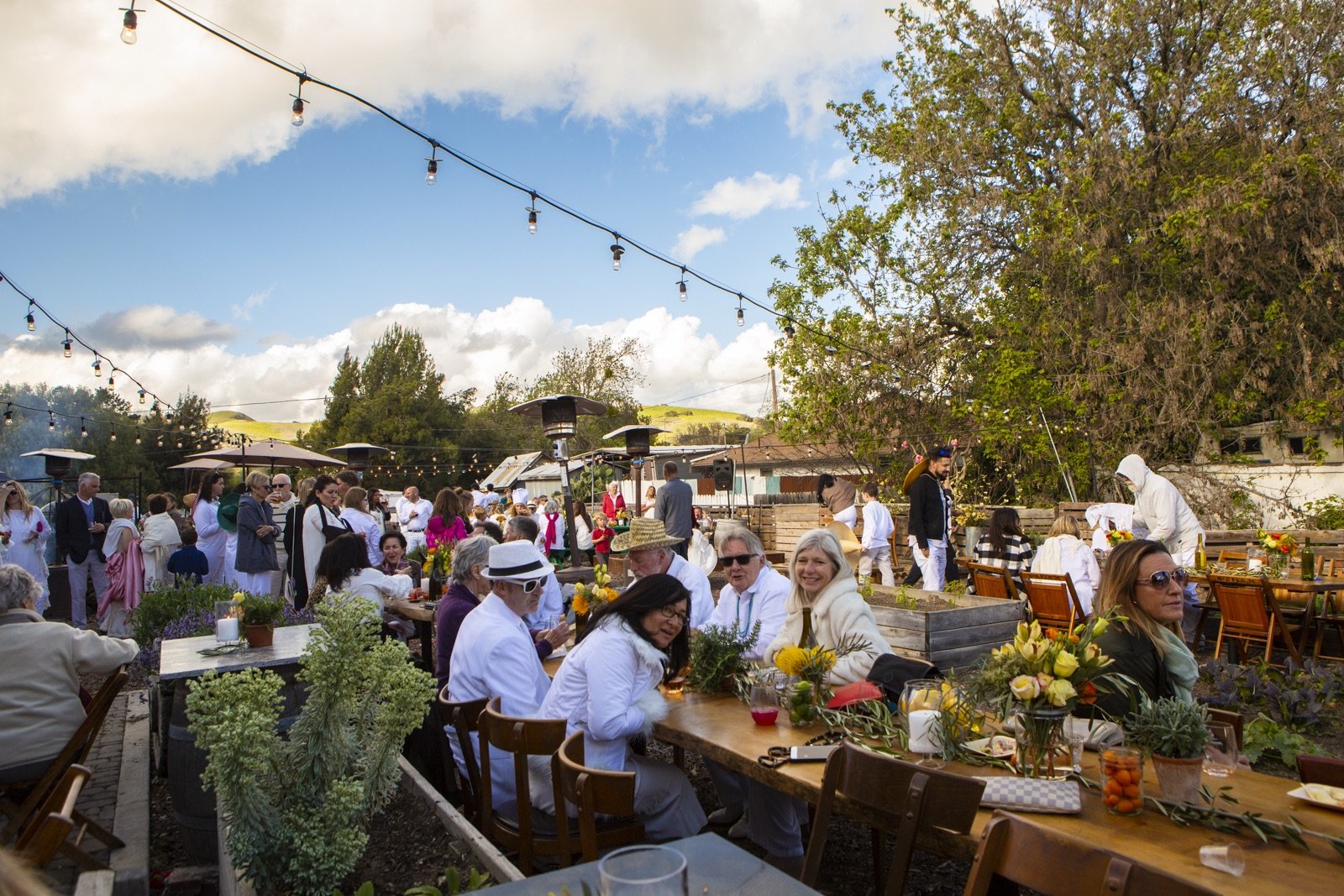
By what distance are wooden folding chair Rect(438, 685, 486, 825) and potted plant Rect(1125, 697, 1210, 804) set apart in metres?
2.15

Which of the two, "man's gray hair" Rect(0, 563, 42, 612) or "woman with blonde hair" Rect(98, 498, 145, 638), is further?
"woman with blonde hair" Rect(98, 498, 145, 638)

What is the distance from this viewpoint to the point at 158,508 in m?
10.6

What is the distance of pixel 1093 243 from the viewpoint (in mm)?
17047

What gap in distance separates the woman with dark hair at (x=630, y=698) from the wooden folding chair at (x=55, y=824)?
5.01 feet

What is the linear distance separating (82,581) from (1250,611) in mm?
12649

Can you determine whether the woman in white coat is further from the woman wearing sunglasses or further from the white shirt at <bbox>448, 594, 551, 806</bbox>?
the white shirt at <bbox>448, 594, 551, 806</bbox>

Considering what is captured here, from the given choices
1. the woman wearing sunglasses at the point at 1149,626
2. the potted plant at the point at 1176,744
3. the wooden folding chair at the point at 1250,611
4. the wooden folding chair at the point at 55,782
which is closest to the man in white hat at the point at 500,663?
the wooden folding chair at the point at 55,782

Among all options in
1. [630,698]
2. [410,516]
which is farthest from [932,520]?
[410,516]

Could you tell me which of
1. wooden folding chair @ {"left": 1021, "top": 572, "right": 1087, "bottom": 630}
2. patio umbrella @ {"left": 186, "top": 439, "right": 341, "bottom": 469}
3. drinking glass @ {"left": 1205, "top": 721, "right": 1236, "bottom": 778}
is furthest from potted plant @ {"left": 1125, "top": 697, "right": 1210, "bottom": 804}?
patio umbrella @ {"left": 186, "top": 439, "right": 341, "bottom": 469}

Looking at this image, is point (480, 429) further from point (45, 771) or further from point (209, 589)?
point (45, 771)

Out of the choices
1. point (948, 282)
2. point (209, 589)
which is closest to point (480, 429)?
point (948, 282)

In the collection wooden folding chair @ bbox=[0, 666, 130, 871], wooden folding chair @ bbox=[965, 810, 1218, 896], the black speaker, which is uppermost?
the black speaker

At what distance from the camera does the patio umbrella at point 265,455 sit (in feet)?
43.9

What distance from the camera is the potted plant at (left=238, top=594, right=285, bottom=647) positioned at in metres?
4.88
